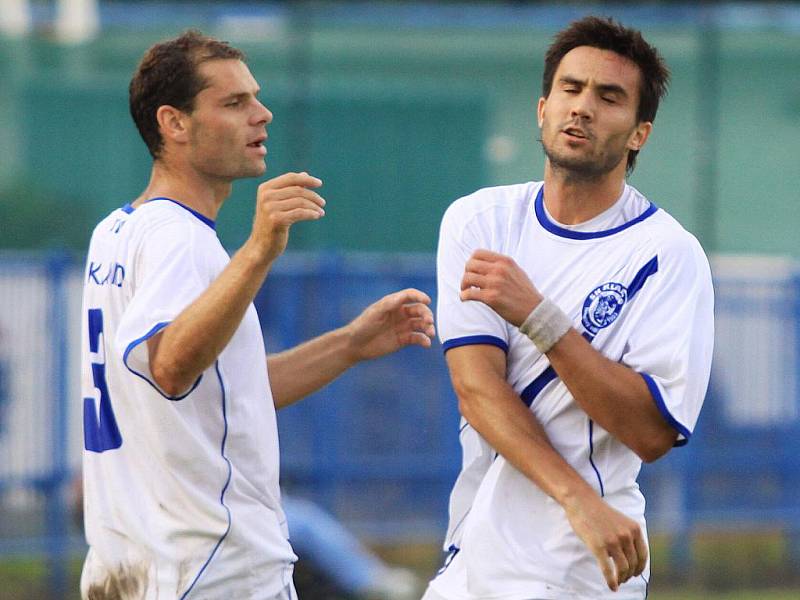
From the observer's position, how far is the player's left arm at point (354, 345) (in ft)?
14.3

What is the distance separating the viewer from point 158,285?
3738 millimetres

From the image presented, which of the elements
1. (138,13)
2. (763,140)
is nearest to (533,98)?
(763,140)

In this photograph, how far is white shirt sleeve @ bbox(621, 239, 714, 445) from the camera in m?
3.73

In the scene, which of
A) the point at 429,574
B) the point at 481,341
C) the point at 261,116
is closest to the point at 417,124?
the point at 429,574

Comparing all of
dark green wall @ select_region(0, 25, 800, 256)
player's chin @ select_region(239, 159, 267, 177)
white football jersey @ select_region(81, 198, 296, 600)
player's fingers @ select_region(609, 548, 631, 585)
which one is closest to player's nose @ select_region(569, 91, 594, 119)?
player's chin @ select_region(239, 159, 267, 177)

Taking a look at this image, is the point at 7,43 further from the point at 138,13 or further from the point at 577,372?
the point at 577,372

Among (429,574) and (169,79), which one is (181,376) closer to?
(169,79)

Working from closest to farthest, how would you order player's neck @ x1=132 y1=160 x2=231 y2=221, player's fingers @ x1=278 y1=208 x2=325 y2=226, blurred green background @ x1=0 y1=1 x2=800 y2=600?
player's fingers @ x1=278 y1=208 x2=325 y2=226 < player's neck @ x1=132 y1=160 x2=231 y2=221 < blurred green background @ x1=0 y1=1 x2=800 y2=600

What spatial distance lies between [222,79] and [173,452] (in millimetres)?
993

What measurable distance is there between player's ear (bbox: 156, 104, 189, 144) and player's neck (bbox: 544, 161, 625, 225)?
95 centimetres

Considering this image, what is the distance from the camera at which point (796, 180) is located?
1159 cm

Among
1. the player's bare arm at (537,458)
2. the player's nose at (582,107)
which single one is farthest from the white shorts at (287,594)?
the player's nose at (582,107)

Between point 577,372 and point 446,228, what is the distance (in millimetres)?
645

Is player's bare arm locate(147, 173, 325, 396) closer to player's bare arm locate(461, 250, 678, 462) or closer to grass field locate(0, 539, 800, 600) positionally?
player's bare arm locate(461, 250, 678, 462)
